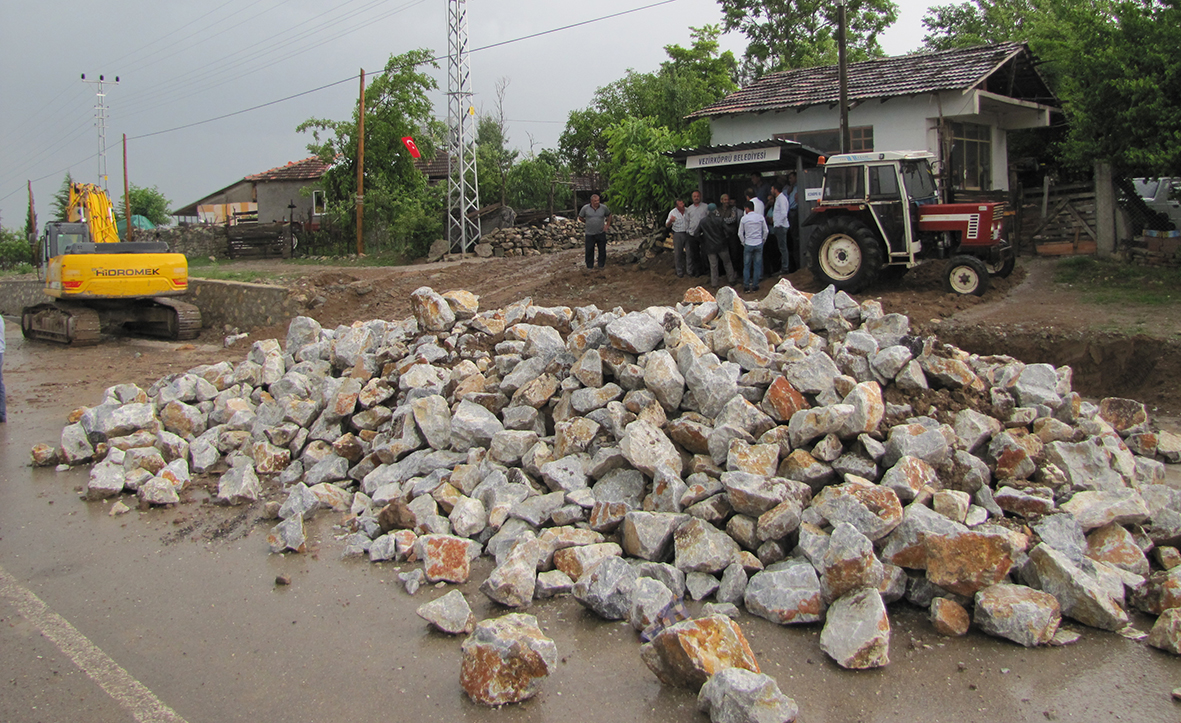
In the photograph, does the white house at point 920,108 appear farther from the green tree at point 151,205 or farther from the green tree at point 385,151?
the green tree at point 151,205

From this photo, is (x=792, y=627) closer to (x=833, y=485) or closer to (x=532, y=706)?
(x=833, y=485)

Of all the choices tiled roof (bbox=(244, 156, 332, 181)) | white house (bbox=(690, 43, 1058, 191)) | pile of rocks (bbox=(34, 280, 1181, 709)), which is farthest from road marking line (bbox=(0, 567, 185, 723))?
tiled roof (bbox=(244, 156, 332, 181))

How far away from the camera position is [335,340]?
29.6 ft

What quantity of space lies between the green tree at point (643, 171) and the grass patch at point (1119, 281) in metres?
6.70

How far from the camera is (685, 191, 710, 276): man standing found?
14211mm

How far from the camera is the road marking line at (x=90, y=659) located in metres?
4.00

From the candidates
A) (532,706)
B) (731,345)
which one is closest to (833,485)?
(731,345)

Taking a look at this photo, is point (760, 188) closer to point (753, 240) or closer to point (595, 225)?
point (753, 240)

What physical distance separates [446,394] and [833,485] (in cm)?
352

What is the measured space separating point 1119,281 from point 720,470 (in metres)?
10.1

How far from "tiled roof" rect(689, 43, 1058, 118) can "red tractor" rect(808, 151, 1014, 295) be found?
508 cm

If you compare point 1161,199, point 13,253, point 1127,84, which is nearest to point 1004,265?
point 1127,84

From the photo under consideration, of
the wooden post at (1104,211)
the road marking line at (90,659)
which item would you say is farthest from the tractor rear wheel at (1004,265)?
the road marking line at (90,659)

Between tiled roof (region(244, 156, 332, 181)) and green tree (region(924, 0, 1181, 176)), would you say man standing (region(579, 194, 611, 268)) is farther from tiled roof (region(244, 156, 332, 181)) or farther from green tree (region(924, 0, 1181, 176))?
tiled roof (region(244, 156, 332, 181))
